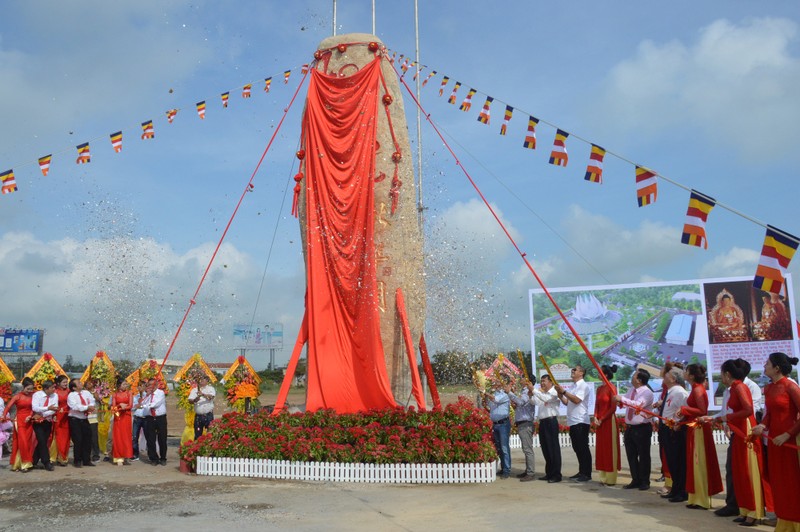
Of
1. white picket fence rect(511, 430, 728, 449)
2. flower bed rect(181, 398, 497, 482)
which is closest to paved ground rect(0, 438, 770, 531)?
flower bed rect(181, 398, 497, 482)

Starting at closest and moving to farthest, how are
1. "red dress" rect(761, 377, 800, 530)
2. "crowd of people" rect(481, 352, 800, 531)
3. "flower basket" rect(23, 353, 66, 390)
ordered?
"red dress" rect(761, 377, 800, 530), "crowd of people" rect(481, 352, 800, 531), "flower basket" rect(23, 353, 66, 390)

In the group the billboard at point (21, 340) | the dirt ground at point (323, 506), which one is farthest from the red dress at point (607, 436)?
the billboard at point (21, 340)

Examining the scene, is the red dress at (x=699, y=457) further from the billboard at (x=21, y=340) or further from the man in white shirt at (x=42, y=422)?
the billboard at (x=21, y=340)

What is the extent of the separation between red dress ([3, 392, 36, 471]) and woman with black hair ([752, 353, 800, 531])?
10.5m

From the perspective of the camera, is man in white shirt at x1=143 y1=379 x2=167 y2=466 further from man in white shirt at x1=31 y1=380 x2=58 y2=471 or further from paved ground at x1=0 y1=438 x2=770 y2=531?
paved ground at x1=0 y1=438 x2=770 y2=531

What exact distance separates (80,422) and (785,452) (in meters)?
10.5

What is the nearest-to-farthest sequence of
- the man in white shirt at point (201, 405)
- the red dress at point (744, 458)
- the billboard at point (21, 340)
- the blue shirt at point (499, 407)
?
the red dress at point (744, 458) → the blue shirt at point (499, 407) → the man in white shirt at point (201, 405) → the billboard at point (21, 340)

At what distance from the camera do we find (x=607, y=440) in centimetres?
920

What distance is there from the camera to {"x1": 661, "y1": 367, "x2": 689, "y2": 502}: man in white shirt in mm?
8016

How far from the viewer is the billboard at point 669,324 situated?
57.4 feet

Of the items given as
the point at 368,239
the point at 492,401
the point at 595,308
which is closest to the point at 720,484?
the point at 492,401

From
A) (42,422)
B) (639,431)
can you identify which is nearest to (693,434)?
(639,431)

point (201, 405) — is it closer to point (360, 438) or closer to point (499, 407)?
point (360, 438)

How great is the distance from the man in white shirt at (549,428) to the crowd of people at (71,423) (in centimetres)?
652
